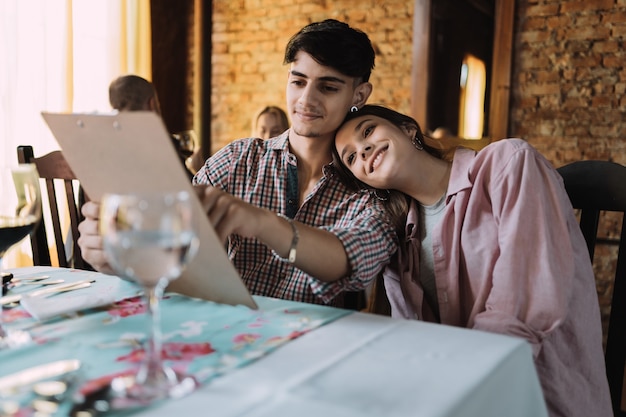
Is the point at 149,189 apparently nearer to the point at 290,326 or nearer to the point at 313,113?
the point at 290,326

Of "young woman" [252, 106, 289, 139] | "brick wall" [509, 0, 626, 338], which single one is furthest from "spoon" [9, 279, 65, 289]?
"brick wall" [509, 0, 626, 338]

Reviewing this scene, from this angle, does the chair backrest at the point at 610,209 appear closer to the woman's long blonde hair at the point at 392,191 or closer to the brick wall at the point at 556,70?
the woman's long blonde hair at the point at 392,191

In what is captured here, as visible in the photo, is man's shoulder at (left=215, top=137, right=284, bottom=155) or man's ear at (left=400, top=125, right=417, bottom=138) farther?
man's shoulder at (left=215, top=137, right=284, bottom=155)

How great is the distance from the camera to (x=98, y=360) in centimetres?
72

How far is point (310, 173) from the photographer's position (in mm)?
1522

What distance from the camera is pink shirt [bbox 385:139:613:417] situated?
1.07m

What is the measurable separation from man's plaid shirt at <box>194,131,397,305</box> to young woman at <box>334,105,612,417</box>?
2.3 inches

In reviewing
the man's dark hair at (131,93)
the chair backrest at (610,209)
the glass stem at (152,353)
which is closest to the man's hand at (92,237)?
the glass stem at (152,353)

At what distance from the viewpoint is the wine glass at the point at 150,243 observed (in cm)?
59

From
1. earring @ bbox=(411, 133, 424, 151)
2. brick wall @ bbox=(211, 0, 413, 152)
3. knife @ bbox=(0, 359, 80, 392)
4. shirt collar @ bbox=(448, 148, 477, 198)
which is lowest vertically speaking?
knife @ bbox=(0, 359, 80, 392)

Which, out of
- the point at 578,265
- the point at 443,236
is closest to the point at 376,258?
the point at 443,236

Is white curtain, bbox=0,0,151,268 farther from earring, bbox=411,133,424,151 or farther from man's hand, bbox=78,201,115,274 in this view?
earring, bbox=411,133,424,151

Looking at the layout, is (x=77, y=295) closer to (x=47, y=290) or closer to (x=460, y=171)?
(x=47, y=290)

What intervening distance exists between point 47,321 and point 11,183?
0.20 metres
